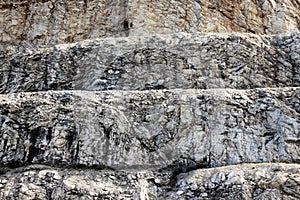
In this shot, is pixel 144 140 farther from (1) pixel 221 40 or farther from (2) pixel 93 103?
(1) pixel 221 40

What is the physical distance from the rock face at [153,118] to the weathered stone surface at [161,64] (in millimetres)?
15

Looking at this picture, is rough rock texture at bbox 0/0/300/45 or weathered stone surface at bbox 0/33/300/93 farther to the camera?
rough rock texture at bbox 0/0/300/45

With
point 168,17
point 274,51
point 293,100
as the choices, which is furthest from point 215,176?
point 168,17

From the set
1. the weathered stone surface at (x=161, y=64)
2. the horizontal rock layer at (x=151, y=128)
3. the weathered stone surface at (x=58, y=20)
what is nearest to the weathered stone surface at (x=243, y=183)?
the horizontal rock layer at (x=151, y=128)

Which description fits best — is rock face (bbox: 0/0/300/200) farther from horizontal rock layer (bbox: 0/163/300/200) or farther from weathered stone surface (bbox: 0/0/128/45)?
weathered stone surface (bbox: 0/0/128/45)

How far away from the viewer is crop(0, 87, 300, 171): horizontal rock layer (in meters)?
6.16

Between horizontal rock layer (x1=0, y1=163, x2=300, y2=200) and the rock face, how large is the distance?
0.01m

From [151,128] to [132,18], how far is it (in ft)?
10.00

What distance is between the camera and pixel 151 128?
21.0 ft

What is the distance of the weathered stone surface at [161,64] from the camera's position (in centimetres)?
730

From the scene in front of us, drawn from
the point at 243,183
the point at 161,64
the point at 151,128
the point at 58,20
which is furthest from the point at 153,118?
the point at 58,20

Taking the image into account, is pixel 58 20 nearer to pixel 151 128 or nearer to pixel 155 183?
pixel 151 128

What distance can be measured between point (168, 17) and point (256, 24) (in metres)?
→ 1.66

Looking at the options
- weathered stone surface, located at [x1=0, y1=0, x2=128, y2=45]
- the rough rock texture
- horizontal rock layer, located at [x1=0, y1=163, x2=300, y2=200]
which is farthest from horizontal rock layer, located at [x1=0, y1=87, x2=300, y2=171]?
weathered stone surface, located at [x1=0, y1=0, x2=128, y2=45]
